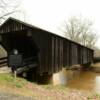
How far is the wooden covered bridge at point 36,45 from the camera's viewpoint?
666 inches

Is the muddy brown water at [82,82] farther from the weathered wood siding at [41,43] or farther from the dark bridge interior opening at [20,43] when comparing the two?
the dark bridge interior opening at [20,43]

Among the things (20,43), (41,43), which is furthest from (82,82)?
(41,43)

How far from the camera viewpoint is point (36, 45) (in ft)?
56.0

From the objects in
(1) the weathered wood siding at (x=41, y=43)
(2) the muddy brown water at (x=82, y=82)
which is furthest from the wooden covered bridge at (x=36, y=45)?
(2) the muddy brown water at (x=82, y=82)

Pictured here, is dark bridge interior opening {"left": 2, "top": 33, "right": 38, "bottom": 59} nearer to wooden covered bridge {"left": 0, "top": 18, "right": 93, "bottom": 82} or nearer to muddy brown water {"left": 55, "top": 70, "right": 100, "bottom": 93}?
wooden covered bridge {"left": 0, "top": 18, "right": 93, "bottom": 82}

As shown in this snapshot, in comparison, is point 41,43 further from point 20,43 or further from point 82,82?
point 82,82

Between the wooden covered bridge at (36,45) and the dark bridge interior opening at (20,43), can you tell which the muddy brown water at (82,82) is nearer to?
the wooden covered bridge at (36,45)

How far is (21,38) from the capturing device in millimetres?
19531

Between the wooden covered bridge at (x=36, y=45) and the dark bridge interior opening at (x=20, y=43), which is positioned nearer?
the wooden covered bridge at (x=36, y=45)

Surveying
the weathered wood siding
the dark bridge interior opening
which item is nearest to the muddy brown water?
the weathered wood siding

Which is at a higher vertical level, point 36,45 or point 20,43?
point 20,43

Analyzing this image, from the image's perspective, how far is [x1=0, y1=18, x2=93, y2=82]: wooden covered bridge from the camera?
16.9 metres

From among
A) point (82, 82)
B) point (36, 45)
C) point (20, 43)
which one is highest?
point (20, 43)

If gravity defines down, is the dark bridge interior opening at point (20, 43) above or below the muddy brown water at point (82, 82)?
above
